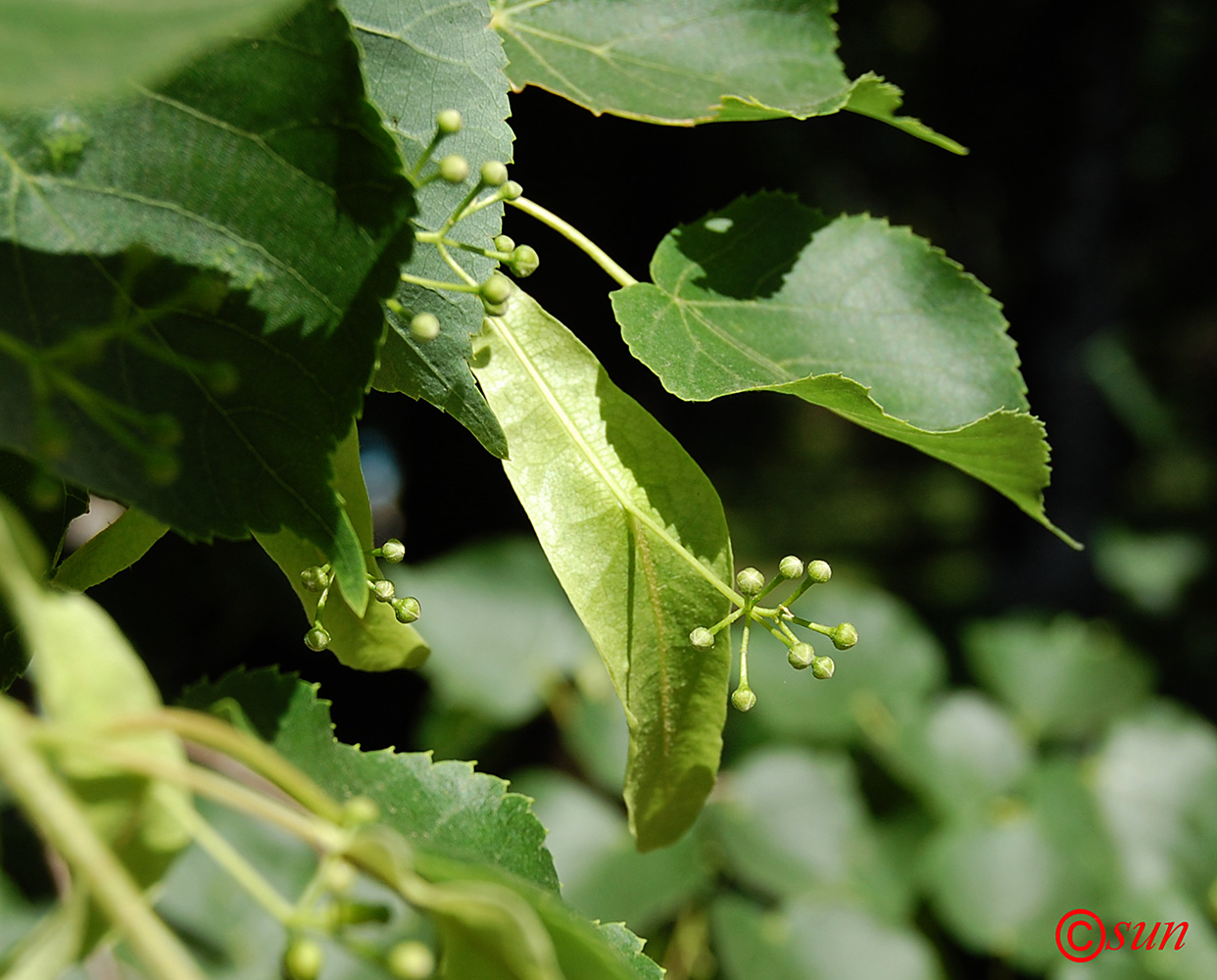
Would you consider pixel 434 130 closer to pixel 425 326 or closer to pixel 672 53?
pixel 425 326

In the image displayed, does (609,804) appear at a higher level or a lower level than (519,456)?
lower

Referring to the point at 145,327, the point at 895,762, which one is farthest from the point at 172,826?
the point at 895,762

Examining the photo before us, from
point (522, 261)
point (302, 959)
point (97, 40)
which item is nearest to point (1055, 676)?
point (522, 261)

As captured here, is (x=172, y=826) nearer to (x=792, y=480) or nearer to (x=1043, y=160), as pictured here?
(x=1043, y=160)

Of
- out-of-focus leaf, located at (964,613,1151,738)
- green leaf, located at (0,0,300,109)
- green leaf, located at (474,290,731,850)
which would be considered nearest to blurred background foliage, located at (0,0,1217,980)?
out-of-focus leaf, located at (964,613,1151,738)

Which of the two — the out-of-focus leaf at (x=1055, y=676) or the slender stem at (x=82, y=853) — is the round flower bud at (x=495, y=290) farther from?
the out-of-focus leaf at (x=1055, y=676)

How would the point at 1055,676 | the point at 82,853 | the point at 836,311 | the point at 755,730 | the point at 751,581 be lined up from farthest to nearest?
the point at 1055,676 < the point at 755,730 < the point at 836,311 < the point at 751,581 < the point at 82,853
